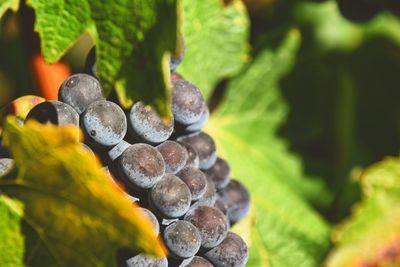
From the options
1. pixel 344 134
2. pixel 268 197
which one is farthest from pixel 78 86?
pixel 344 134

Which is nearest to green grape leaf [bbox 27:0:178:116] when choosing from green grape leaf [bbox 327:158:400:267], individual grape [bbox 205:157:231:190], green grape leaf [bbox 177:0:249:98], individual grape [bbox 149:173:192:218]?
individual grape [bbox 149:173:192:218]

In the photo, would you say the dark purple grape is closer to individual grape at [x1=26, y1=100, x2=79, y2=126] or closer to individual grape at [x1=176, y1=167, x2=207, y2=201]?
individual grape at [x1=176, y1=167, x2=207, y2=201]

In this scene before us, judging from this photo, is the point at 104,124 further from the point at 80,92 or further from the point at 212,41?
the point at 212,41

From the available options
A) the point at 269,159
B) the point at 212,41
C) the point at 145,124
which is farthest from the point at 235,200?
the point at 269,159

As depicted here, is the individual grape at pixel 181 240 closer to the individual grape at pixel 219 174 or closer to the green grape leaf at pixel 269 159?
the individual grape at pixel 219 174

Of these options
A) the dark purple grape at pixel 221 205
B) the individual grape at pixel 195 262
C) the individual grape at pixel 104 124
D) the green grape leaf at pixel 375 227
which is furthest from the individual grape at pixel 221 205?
the green grape leaf at pixel 375 227

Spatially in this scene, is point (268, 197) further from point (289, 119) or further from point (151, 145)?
point (151, 145)
